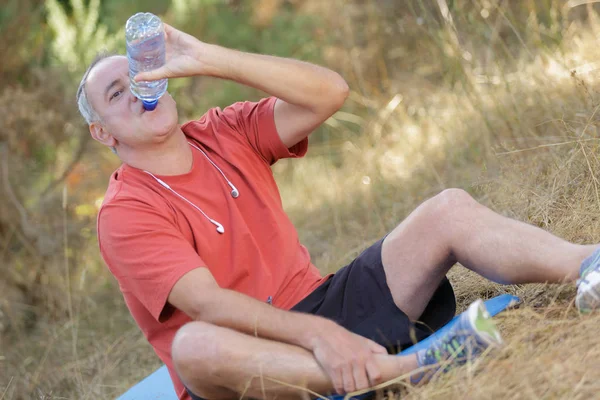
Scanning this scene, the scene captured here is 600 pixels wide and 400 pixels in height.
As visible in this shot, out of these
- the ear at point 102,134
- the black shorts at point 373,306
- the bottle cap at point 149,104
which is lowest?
the black shorts at point 373,306

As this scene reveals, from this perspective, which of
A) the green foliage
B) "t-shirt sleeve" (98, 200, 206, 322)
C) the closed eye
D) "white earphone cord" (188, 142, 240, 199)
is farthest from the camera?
the green foliage

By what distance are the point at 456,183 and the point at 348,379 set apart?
7.65 feet

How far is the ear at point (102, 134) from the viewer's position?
2.69 m

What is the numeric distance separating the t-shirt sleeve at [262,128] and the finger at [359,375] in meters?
0.93

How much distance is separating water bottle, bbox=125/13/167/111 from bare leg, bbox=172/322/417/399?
0.86 meters

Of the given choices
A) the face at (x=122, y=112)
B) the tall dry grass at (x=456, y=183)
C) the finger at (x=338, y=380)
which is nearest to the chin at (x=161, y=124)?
the face at (x=122, y=112)

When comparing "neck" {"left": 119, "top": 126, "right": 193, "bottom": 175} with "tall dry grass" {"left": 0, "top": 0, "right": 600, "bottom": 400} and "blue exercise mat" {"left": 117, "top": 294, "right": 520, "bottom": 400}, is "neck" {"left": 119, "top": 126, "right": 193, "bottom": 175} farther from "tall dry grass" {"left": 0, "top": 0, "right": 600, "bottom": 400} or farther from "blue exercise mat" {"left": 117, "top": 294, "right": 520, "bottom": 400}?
"tall dry grass" {"left": 0, "top": 0, "right": 600, "bottom": 400}

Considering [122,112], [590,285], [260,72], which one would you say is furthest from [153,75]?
[590,285]

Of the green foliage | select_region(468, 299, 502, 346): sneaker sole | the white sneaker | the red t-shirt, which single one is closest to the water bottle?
the red t-shirt

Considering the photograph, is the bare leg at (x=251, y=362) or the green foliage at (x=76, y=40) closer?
the bare leg at (x=251, y=362)

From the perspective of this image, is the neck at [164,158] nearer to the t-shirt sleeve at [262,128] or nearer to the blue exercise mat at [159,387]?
the t-shirt sleeve at [262,128]

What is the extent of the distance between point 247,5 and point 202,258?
6.24m

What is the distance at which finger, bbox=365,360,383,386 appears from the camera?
Result: 6.61ft

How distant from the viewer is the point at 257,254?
248cm
